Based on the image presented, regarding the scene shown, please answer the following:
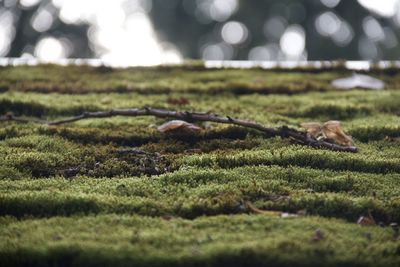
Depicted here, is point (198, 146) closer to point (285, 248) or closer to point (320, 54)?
point (285, 248)

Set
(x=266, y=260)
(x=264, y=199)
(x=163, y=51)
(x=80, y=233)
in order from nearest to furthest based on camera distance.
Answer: (x=266, y=260) < (x=80, y=233) < (x=264, y=199) < (x=163, y=51)

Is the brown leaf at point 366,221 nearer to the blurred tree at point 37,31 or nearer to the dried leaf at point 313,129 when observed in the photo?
the dried leaf at point 313,129

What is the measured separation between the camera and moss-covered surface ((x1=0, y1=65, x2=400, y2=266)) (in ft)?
9.20

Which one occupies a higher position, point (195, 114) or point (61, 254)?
point (195, 114)

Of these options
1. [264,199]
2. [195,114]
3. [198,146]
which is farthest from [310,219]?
[195,114]

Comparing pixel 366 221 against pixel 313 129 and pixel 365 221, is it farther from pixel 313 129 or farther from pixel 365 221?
pixel 313 129

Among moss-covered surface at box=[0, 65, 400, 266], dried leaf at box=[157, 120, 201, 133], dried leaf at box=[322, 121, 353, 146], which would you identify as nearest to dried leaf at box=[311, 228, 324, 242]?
moss-covered surface at box=[0, 65, 400, 266]

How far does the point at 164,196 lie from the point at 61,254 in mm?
809

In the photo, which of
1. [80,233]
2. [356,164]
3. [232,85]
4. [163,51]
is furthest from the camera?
[163,51]

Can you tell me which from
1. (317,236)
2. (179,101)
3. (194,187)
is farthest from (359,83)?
(317,236)

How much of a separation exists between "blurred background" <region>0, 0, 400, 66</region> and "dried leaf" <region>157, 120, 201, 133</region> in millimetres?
24852

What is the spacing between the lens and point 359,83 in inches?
269

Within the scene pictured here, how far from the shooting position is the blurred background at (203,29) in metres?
30.3

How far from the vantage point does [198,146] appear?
4449 mm
